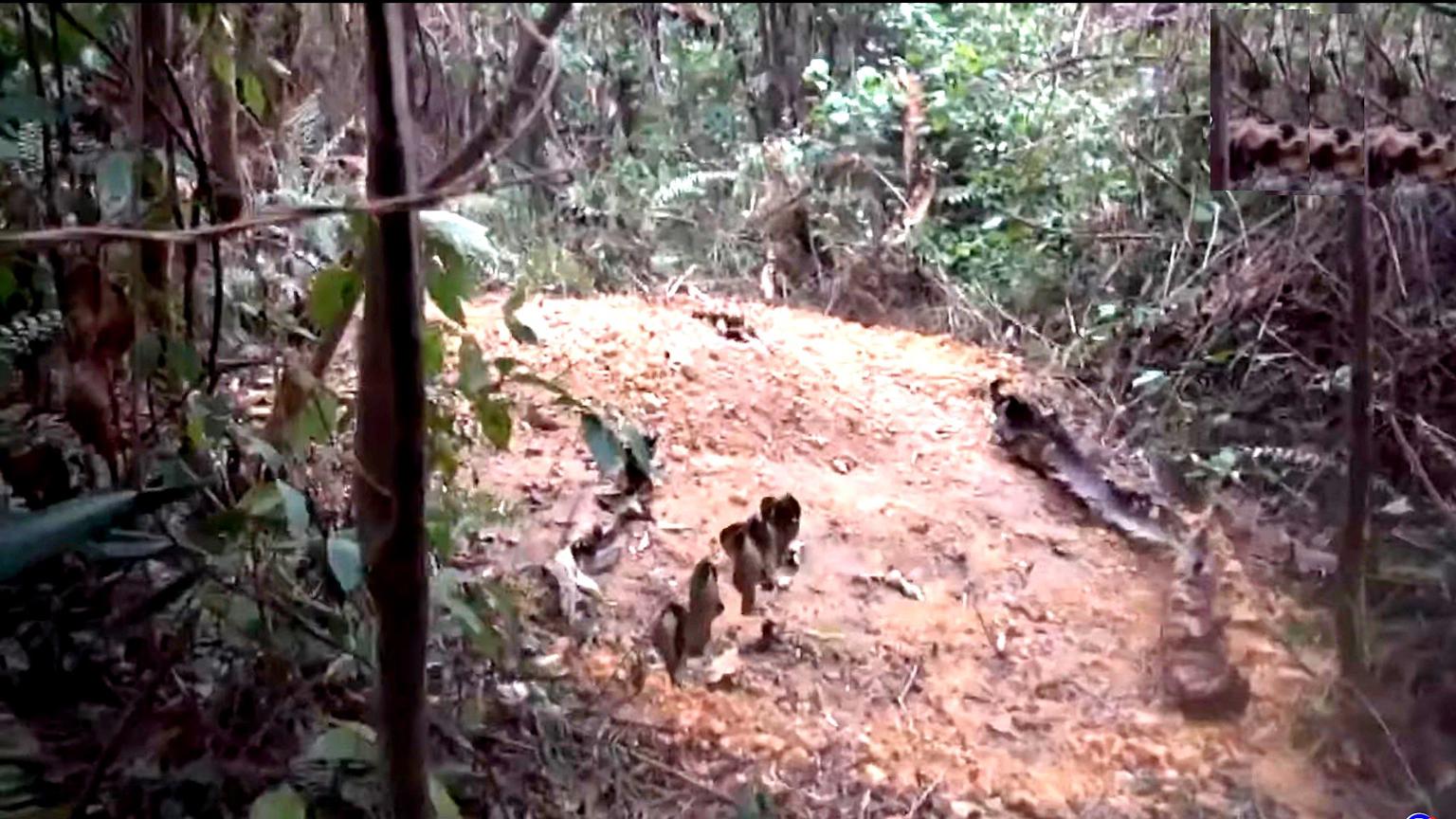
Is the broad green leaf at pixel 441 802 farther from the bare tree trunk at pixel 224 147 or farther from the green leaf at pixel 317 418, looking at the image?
the bare tree trunk at pixel 224 147

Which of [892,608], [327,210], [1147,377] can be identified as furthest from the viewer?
[1147,377]

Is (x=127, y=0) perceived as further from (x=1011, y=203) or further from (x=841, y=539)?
(x=1011, y=203)

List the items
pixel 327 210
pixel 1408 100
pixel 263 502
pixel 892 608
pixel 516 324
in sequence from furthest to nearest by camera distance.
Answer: pixel 892 608
pixel 516 324
pixel 263 502
pixel 1408 100
pixel 327 210

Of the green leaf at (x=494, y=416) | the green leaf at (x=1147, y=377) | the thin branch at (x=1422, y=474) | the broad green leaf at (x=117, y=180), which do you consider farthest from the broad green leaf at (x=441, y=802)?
the green leaf at (x=1147, y=377)

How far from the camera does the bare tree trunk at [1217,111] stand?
92 cm

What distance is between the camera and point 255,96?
4.03ft

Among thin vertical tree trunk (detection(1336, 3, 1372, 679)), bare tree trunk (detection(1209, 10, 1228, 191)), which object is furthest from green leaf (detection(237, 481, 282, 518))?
thin vertical tree trunk (detection(1336, 3, 1372, 679))

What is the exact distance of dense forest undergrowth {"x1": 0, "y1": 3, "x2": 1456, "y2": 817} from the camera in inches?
35.4

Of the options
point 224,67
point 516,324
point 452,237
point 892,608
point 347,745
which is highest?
point 224,67

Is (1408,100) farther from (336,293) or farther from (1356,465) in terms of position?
(336,293)

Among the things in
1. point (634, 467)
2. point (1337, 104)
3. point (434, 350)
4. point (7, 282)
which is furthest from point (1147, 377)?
point (7, 282)

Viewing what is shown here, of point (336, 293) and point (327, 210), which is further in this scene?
point (336, 293)

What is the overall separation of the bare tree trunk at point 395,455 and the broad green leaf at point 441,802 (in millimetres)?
19

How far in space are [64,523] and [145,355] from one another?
0.44 ft
